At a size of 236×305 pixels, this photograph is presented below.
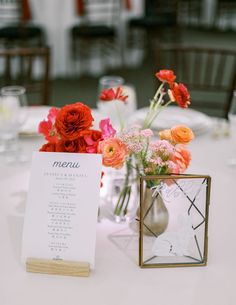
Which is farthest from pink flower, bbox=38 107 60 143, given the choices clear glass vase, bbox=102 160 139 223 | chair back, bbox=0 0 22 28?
chair back, bbox=0 0 22 28

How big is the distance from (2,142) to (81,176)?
0.76 meters

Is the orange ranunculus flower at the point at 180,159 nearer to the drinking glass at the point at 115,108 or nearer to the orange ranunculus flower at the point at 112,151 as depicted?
the orange ranunculus flower at the point at 112,151

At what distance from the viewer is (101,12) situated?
592 cm

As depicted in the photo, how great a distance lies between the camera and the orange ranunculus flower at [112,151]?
1.09 meters

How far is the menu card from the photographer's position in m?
1.06

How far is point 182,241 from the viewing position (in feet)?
3.55

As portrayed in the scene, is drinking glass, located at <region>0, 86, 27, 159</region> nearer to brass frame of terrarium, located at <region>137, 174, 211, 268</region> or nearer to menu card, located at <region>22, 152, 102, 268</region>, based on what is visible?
menu card, located at <region>22, 152, 102, 268</region>

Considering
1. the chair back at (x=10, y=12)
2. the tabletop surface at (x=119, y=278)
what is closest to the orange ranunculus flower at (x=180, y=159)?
the tabletop surface at (x=119, y=278)

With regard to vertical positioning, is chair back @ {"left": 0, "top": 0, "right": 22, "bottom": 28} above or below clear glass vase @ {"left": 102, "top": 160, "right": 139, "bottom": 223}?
above

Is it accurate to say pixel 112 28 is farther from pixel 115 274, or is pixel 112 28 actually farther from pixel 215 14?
pixel 115 274

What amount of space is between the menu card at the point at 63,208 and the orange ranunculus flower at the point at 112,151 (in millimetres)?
19

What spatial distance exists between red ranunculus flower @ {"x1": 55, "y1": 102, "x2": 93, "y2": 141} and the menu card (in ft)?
0.15

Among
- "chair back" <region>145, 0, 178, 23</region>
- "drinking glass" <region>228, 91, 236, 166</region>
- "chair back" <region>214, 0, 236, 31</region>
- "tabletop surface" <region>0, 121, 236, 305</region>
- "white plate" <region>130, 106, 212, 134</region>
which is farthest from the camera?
"chair back" <region>214, 0, 236, 31</region>

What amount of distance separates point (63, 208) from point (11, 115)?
65 cm
